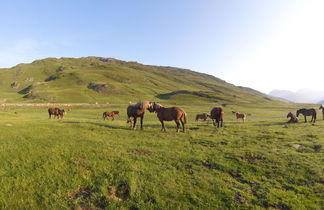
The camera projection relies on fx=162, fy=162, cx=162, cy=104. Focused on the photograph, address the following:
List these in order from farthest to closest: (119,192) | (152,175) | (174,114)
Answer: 1. (174,114)
2. (152,175)
3. (119,192)

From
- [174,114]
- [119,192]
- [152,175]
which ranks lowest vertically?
[119,192]

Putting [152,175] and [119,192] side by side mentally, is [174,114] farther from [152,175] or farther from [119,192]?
[119,192]

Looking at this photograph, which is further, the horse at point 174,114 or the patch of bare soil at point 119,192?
the horse at point 174,114

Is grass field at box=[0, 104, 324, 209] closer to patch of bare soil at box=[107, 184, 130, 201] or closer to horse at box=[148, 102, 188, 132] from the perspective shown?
patch of bare soil at box=[107, 184, 130, 201]

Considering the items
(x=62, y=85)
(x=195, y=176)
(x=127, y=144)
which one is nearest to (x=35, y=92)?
(x=62, y=85)

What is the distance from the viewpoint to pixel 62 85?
14200 centimetres

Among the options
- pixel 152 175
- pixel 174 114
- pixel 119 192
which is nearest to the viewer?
pixel 119 192

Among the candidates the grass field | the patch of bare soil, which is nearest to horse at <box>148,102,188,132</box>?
the grass field

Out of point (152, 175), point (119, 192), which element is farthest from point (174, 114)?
point (119, 192)

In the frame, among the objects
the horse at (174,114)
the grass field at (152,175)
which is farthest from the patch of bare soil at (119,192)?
the horse at (174,114)

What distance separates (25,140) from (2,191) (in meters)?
7.11

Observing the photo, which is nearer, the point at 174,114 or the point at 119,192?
the point at 119,192

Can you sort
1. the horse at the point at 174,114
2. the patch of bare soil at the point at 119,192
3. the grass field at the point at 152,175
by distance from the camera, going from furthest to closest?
the horse at the point at 174,114
the patch of bare soil at the point at 119,192
the grass field at the point at 152,175

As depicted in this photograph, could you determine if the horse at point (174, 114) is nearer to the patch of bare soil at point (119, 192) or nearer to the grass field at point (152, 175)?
the grass field at point (152, 175)
